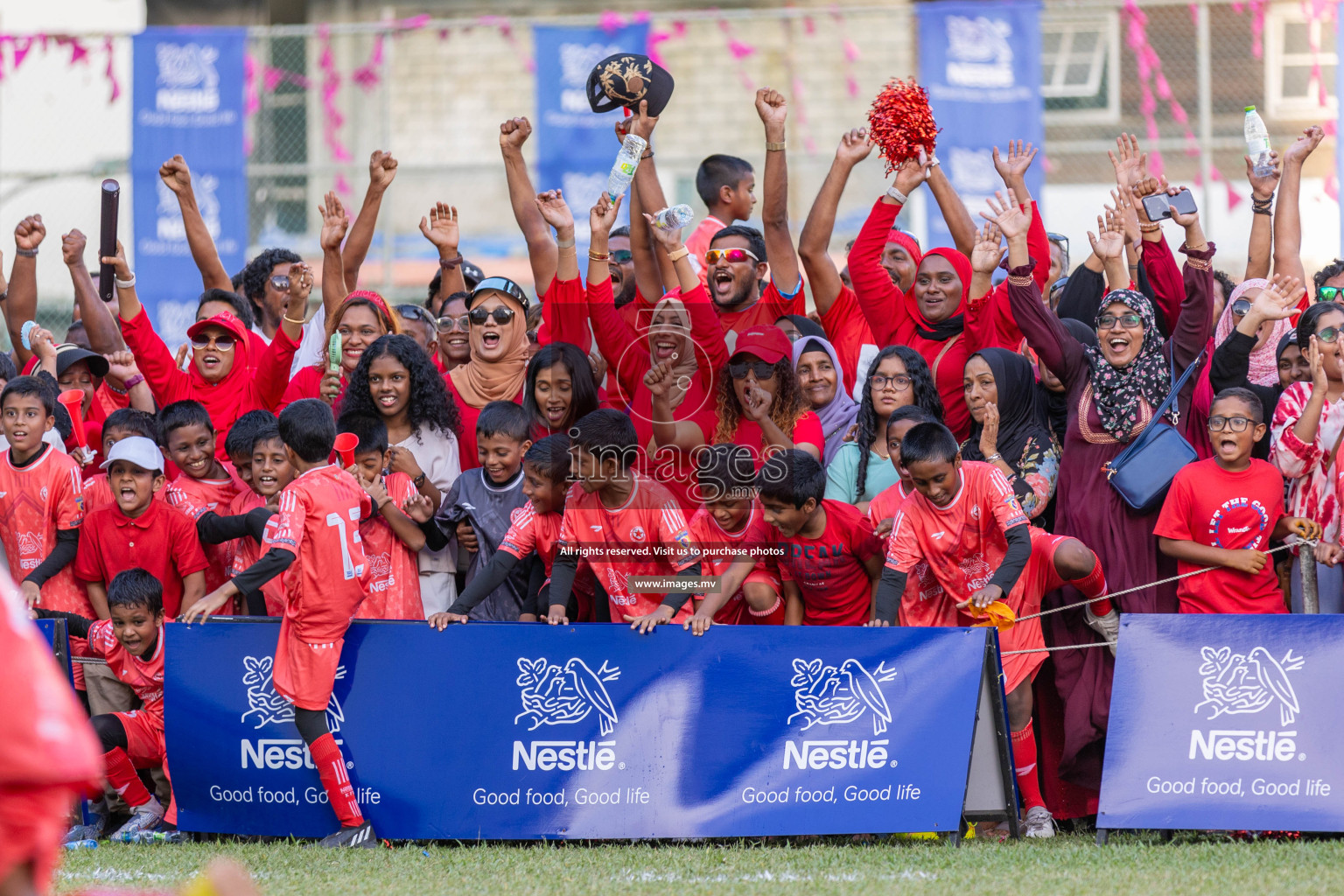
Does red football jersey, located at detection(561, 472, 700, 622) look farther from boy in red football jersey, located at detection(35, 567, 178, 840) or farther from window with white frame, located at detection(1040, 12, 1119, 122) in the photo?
window with white frame, located at detection(1040, 12, 1119, 122)

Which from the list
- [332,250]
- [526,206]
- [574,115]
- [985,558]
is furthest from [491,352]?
[574,115]

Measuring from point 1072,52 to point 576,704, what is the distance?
1223 centimetres

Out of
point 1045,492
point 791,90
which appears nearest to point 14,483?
point 1045,492

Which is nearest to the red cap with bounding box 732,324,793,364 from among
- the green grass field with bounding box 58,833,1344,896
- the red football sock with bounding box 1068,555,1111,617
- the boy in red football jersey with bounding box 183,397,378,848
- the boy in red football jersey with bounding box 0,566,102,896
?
the red football sock with bounding box 1068,555,1111,617

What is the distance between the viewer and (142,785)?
607 cm

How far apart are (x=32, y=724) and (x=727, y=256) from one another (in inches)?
216

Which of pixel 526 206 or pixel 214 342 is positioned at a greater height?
pixel 526 206

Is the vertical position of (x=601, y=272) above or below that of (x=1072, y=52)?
below

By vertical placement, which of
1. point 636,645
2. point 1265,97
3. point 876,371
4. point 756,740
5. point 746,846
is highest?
point 1265,97

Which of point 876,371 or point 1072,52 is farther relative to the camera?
point 1072,52

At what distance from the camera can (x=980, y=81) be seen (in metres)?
11.9

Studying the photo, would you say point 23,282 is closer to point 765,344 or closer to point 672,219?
point 672,219

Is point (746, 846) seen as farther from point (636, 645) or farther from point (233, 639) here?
point (233, 639)

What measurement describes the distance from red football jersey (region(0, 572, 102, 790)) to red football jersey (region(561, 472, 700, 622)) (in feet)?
12.5
